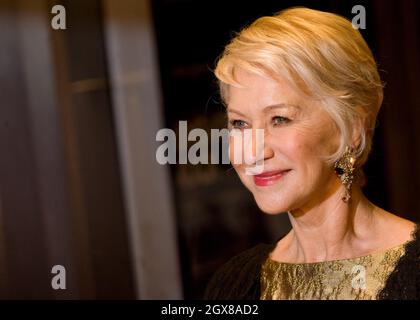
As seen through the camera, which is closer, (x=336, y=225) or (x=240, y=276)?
(x=336, y=225)

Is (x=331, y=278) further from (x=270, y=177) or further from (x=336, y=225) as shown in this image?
(x=270, y=177)

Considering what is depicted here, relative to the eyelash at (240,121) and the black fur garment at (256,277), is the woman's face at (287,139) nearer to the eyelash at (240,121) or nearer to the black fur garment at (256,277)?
the eyelash at (240,121)

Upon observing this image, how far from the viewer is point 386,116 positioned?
1217 millimetres

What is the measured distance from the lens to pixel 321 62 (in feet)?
Result: 3.20

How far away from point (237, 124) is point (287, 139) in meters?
0.08

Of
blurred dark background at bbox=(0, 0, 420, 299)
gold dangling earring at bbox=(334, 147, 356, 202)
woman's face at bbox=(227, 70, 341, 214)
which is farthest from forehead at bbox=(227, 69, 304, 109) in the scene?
blurred dark background at bbox=(0, 0, 420, 299)

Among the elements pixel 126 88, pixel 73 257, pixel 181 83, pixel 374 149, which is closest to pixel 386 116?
pixel 374 149

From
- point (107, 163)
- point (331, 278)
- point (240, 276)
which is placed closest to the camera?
point (331, 278)

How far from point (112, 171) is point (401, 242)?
26.8 inches

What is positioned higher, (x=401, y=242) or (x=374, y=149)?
(x=374, y=149)

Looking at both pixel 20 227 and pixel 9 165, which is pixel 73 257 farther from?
pixel 9 165

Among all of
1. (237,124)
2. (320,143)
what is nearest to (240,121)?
(237,124)
